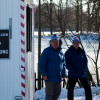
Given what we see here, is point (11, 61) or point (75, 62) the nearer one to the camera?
point (11, 61)

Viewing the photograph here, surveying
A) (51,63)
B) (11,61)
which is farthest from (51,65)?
(11,61)

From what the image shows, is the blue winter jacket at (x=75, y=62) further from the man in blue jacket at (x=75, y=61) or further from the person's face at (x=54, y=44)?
the person's face at (x=54, y=44)

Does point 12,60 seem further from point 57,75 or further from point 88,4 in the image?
point 88,4

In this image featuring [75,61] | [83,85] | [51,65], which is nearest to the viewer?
[51,65]

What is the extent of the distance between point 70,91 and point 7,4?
254 cm

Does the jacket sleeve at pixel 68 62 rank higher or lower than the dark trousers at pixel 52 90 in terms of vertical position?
higher

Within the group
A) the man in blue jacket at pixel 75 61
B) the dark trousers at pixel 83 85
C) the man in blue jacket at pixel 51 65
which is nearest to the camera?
the man in blue jacket at pixel 51 65

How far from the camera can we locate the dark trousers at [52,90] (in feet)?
14.4

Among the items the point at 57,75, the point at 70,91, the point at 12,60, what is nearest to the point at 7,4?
the point at 12,60

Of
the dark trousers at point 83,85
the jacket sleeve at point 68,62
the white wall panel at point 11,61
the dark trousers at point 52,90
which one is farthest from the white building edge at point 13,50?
the dark trousers at point 83,85

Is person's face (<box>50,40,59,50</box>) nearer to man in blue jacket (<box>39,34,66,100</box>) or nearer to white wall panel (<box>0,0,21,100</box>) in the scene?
man in blue jacket (<box>39,34,66,100</box>)

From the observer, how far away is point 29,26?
436 cm

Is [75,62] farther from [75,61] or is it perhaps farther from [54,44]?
[54,44]

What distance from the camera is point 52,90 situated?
4426 mm
